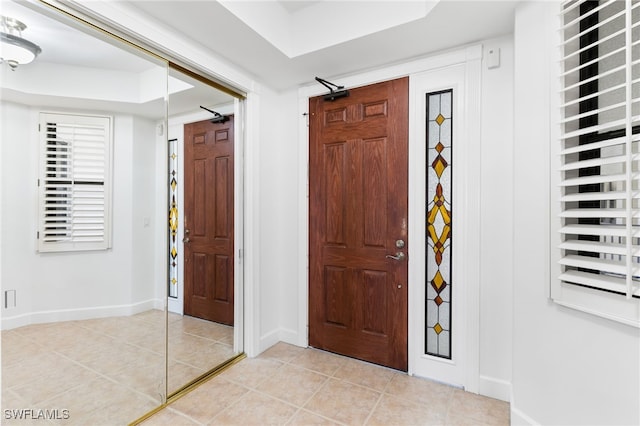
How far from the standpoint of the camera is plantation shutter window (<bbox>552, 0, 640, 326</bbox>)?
125cm

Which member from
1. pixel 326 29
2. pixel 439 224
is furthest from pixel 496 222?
pixel 326 29

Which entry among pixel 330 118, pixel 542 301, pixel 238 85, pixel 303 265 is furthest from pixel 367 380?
pixel 238 85

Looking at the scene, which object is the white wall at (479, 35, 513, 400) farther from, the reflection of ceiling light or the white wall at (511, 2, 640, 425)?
the reflection of ceiling light

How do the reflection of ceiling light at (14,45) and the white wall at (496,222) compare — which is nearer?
the reflection of ceiling light at (14,45)

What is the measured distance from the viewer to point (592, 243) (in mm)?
1413

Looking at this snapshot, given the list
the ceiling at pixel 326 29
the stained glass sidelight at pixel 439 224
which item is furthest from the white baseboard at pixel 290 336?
the ceiling at pixel 326 29

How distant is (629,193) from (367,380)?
193cm

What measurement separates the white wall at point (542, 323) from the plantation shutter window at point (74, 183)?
2.39 meters

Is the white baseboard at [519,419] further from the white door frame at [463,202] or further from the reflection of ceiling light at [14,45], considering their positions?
the reflection of ceiling light at [14,45]

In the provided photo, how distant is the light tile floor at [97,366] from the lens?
141 cm

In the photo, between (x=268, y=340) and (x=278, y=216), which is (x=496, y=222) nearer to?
(x=278, y=216)

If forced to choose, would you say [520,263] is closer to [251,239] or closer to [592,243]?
[592,243]

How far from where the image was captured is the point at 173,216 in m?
2.14

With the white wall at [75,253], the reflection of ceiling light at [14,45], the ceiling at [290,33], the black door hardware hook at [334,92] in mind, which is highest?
the ceiling at [290,33]
